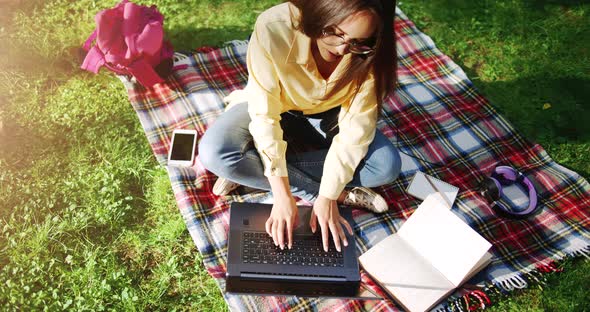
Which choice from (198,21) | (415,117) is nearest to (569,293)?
(415,117)

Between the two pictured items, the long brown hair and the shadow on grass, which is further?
the shadow on grass

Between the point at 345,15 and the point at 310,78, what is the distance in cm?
54

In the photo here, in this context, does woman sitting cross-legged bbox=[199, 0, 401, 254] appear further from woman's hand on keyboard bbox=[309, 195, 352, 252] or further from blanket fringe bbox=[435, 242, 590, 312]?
blanket fringe bbox=[435, 242, 590, 312]

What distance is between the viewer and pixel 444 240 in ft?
7.85

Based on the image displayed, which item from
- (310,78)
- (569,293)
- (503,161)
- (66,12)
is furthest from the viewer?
(66,12)

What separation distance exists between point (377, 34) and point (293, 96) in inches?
24.0

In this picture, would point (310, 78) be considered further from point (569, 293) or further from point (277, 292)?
point (569, 293)

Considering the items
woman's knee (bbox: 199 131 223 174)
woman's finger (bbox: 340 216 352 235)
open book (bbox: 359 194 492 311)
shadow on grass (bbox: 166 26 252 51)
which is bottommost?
open book (bbox: 359 194 492 311)

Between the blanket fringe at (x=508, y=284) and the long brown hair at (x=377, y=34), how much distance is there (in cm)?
117

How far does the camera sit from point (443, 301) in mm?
2479

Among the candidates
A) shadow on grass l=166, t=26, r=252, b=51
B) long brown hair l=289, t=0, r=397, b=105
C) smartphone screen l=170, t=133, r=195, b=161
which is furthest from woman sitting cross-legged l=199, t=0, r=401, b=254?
shadow on grass l=166, t=26, r=252, b=51

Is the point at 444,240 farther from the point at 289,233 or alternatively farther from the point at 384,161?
the point at 289,233

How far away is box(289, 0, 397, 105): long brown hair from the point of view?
1.69 meters

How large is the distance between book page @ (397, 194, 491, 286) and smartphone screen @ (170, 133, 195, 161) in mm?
1334
